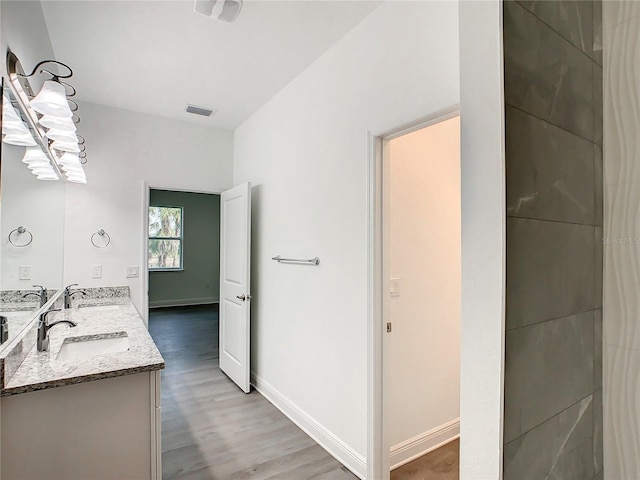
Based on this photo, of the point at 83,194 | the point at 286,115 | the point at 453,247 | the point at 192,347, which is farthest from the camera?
the point at 192,347

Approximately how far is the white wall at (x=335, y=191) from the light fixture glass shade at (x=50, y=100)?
1.51 metres

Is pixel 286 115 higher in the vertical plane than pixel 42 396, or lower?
higher

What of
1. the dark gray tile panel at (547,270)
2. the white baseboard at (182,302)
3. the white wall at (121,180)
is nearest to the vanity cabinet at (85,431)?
the dark gray tile panel at (547,270)

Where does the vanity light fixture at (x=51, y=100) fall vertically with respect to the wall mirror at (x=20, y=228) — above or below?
above

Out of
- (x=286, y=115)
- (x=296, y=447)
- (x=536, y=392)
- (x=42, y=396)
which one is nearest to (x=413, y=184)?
(x=286, y=115)

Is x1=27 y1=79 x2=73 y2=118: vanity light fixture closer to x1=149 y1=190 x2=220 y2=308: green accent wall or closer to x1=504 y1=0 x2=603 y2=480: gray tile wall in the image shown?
x1=504 y1=0 x2=603 y2=480: gray tile wall

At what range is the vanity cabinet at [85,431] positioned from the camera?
53.4 inches

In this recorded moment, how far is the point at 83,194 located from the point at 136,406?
8.52ft

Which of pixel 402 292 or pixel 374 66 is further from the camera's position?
pixel 402 292

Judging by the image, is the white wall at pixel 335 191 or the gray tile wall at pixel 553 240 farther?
the white wall at pixel 335 191

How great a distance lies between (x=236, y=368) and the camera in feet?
11.8

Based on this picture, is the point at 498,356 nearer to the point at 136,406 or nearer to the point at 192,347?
the point at 136,406

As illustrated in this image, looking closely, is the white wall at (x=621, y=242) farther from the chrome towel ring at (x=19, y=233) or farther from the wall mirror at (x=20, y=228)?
the chrome towel ring at (x=19, y=233)

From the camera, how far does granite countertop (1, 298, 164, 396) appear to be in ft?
4.52
